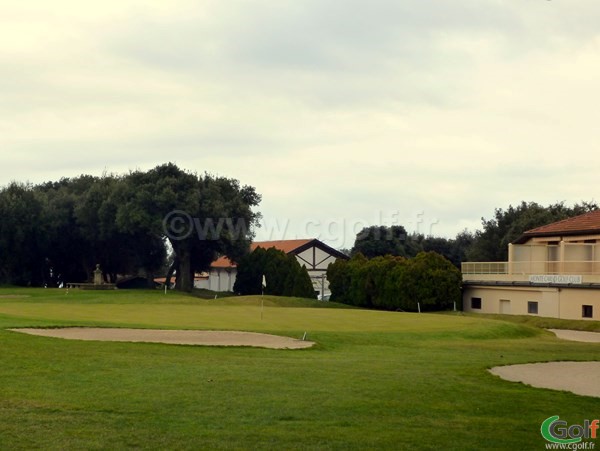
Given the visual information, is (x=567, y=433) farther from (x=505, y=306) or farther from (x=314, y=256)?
(x=314, y=256)

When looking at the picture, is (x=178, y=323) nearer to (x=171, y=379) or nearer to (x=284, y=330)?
(x=284, y=330)

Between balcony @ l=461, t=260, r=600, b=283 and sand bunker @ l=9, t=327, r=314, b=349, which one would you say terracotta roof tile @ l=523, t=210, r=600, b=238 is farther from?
sand bunker @ l=9, t=327, r=314, b=349

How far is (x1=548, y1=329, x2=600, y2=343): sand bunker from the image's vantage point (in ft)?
120

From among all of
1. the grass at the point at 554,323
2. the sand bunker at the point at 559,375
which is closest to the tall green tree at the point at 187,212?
the grass at the point at 554,323

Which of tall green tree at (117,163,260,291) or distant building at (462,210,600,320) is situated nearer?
distant building at (462,210,600,320)

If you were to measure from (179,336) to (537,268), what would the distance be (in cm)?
3230

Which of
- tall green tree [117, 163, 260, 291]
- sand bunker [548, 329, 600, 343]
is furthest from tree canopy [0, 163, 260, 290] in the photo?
sand bunker [548, 329, 600, 343]

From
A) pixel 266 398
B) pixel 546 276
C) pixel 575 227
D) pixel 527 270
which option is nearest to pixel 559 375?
pixel 266 398

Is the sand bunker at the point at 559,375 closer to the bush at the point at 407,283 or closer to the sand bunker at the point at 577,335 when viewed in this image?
the sand bunker at the point at 577,335

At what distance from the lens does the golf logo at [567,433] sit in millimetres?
11164

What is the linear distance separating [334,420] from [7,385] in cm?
614

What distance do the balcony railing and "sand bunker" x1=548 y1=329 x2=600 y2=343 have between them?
6.74 meters

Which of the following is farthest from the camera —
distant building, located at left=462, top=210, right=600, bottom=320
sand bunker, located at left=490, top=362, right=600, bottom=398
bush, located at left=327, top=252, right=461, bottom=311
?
bush, located at left=327, top=252, right=461, bottom=311

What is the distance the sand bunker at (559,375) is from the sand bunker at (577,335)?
1468cm
